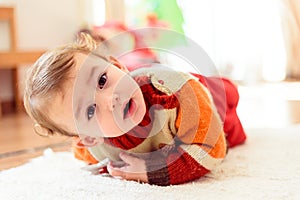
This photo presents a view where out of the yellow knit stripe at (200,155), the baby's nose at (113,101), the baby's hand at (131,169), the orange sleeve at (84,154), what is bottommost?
the orange sleeve at (84,154)

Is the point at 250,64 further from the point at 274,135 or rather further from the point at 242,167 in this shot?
the point at 242,167

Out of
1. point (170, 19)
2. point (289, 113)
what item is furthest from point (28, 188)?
point (170, 19)

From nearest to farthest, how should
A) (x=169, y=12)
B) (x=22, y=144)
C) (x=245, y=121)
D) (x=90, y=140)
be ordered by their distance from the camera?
(x=90, y=140)
(x=22, y=144)
(x=245, y=121)
(x=169, y=12)

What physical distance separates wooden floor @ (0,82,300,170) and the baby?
0.29 metres

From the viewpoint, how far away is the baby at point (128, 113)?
2.61 ft

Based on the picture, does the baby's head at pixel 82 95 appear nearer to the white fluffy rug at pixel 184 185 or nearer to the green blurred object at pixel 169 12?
the white fluffy rug at pixel 184 185

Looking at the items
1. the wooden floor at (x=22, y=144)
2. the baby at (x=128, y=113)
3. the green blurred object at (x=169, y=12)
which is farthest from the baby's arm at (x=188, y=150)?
the green blurred object at (x=169, y=12)

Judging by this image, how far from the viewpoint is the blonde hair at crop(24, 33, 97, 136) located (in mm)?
788

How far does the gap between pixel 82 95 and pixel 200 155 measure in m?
0.23

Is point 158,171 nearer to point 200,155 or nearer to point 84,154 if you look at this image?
point 200,155

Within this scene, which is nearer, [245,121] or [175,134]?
[175,134]

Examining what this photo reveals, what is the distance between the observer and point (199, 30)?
3.12 metres

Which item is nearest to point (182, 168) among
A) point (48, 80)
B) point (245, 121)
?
point (48, 80)

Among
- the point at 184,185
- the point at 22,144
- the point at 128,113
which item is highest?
the point at 128,113
